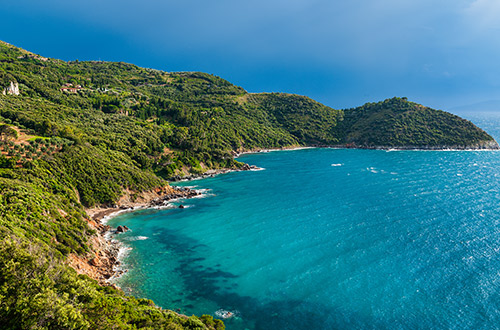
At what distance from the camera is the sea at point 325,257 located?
3659 cm

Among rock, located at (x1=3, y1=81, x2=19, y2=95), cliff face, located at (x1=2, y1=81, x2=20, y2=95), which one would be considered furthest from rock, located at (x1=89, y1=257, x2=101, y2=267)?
rock, located at (x1=3, y1=81, x2=19, y2=95)

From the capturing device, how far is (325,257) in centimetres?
5059

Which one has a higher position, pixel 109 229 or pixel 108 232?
pixel 109 229

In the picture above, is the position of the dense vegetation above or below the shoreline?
above

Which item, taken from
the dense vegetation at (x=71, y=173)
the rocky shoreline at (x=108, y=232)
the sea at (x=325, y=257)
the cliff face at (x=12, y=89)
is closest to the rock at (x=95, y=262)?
the rocky shoreline at (x=108, y=232)

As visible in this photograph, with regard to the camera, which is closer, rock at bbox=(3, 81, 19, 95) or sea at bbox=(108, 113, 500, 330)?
sea at bbox=(108, 113, 500, 330)

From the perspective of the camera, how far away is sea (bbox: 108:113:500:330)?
36.6m

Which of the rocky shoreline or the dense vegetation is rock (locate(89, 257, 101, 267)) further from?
the dense vegetation

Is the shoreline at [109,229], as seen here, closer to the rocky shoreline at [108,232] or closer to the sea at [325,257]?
the rocky shoreline at [108,232]

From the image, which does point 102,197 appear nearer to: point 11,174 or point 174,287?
point 11,174

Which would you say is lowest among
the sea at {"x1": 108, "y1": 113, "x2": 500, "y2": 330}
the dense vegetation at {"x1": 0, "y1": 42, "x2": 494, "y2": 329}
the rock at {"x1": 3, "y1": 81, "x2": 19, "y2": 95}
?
the sea at {"x1": 108, "y1": 113, "x2": 500, "y2": 330}

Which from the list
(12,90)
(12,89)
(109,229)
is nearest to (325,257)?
(109,229)

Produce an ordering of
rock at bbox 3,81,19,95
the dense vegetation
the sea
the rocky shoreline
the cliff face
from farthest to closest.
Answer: rock at bbox 3,81,19,95 → the cliff face → the rocky shoreline → the sea → the dense vegetation

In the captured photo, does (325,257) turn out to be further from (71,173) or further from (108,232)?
(71,173)
